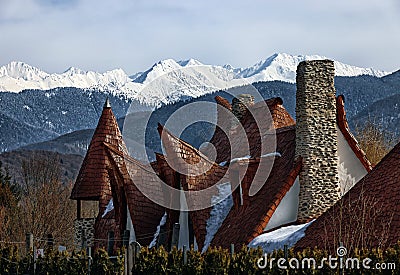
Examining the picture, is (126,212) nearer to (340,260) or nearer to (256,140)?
(256,140)

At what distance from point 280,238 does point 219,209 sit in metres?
4.73

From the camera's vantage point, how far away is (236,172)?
22.1 meters

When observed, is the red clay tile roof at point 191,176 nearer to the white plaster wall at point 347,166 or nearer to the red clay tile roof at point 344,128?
the white plaster wall at point 347,166

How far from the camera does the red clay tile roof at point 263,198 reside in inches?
778

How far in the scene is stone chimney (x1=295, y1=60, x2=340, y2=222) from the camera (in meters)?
20.0

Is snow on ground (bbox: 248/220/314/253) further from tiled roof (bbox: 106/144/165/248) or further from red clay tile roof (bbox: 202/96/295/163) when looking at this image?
tiled roof (bbox: 106/144/165/248)

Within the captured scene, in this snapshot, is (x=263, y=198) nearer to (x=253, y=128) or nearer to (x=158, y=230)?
(x=158, y=230)

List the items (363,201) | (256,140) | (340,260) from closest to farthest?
(340,260), (363,201), (256,140)

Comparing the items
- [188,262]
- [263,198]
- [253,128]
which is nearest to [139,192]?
[253,128]

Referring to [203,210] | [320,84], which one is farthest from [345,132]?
[203,210]

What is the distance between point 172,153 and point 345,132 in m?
5.27

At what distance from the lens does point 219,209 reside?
74.6ft

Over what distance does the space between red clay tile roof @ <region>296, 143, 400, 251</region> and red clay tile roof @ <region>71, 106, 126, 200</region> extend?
468 inches

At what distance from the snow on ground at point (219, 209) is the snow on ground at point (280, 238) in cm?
283
